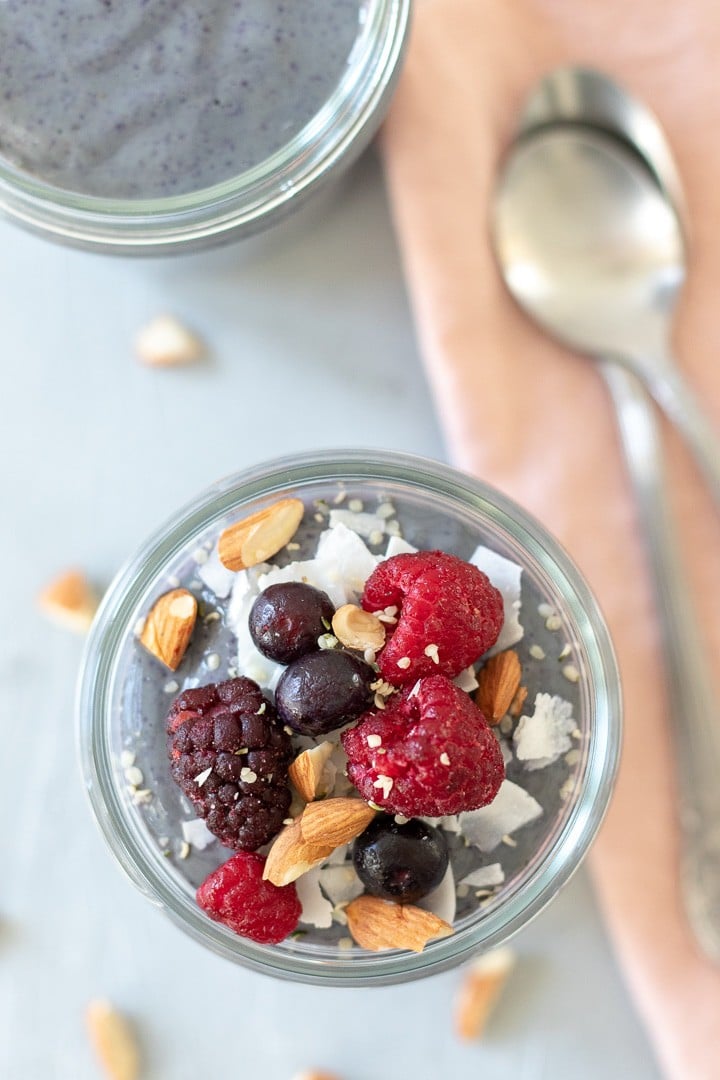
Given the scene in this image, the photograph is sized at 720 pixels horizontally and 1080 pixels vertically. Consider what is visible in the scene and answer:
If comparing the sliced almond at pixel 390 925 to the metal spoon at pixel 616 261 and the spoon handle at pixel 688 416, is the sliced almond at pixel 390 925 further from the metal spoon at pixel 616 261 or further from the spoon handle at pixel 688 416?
the spoon handle at pixel 688 416

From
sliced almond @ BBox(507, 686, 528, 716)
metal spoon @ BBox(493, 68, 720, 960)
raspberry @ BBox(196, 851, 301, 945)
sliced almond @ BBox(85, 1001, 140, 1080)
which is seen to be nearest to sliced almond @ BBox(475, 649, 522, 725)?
sliced almond @ BBox(507, 686, 528, 716)

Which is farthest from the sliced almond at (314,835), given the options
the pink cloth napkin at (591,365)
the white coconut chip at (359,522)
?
the pink cloth napkin at (591,365)

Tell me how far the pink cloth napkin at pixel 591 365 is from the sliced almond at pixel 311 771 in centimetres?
41

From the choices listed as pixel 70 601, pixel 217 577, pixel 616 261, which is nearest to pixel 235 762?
pixel 217 577

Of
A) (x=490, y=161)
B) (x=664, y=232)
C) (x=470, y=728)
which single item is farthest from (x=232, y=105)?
(x=470, y=728)

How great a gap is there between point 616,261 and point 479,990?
81 cm

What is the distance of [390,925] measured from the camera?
79 centimetres

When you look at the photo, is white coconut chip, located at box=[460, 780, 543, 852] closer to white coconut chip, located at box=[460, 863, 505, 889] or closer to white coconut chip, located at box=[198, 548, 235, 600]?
white coconut chip, located at box=[460, 863, 505, 889]

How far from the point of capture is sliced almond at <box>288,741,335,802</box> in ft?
2.51

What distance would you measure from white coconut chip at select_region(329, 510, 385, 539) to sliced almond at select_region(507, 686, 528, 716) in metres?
0.18

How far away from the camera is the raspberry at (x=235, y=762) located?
2.47 feet

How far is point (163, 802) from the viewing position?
0.88 m

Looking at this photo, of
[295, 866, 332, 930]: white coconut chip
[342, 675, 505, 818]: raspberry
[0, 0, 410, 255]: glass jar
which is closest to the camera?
[342, 675, 505, 818]: raspberry

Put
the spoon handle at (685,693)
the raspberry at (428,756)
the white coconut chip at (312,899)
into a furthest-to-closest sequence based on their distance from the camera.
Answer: the spoon handle at (685,693)
the white coconut chip at (312,899)
the raspberry at (428,756)
